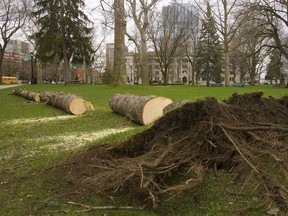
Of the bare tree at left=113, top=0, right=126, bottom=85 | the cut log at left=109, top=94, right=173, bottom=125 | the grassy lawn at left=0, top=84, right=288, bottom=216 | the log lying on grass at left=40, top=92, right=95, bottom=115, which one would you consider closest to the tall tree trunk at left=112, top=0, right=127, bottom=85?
the bare tree at left=113, top=0, right=126, bottom=85

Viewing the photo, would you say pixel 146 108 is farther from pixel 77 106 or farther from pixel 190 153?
pixel 190 153

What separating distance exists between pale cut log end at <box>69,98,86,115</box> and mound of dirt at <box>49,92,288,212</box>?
6.31m

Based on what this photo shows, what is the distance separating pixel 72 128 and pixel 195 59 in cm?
6039

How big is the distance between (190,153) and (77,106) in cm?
801

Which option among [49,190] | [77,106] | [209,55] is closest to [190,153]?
[49,190]

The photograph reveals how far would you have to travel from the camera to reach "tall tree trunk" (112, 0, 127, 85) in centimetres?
2194

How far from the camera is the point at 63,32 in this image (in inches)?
1553

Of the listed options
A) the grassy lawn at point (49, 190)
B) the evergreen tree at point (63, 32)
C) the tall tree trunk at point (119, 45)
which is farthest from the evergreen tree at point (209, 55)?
the grassy lawn at point (49, 190)

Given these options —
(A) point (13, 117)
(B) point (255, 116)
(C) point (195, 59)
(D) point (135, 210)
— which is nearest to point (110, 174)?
(D) point (135, 210)

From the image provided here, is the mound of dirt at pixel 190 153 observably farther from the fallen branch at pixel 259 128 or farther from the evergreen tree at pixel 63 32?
the evergreen tree at pixel 63 32

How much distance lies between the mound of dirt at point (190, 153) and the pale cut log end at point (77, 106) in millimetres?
6305

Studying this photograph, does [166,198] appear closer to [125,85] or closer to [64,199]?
[64,199]

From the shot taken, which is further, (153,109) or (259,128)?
(153,109)

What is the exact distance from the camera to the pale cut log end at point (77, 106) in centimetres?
1161
